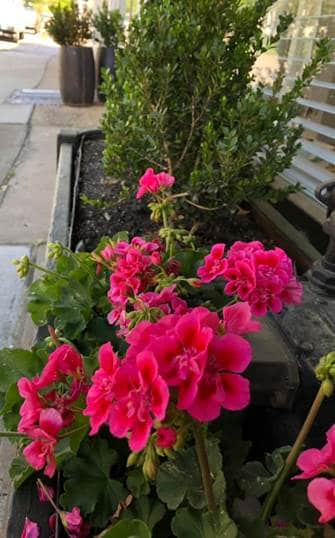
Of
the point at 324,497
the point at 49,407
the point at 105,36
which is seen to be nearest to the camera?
the point at 324,497

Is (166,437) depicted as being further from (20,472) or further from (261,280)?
(20,472)

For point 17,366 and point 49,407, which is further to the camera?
point 17,366

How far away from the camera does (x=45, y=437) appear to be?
95 centimetres

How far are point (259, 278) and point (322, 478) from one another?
0.50 metres

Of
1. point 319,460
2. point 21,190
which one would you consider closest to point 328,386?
point 319,460

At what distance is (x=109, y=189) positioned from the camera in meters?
3.82

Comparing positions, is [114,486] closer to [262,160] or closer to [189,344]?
[189,344]

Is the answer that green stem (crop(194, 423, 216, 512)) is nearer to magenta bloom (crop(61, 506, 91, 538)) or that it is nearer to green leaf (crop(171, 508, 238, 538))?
green leaf (crop(171, 508, 238, 538))

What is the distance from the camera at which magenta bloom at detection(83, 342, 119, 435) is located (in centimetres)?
80

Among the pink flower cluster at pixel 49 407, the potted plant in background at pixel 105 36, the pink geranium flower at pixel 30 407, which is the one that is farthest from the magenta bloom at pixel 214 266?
the potted plant in background at pixel 105 36

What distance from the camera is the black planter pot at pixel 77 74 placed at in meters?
8.73

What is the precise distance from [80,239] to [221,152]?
1037 millimetres

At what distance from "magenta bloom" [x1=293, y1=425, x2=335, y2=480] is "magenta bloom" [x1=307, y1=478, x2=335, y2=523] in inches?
2.0

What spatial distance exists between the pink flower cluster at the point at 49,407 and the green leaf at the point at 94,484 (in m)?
0.33
